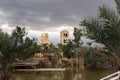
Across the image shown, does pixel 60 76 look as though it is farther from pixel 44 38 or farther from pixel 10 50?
pixel 44 38

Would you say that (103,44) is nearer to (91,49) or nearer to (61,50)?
(91,49)

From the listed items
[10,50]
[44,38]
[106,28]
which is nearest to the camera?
[106,28]

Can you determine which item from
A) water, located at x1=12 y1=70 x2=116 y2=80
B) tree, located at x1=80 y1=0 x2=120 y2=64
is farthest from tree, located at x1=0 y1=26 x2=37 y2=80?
tree, located at x1=80 y1=0 x2=120 y2=64

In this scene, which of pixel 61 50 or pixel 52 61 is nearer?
pixel 52 61

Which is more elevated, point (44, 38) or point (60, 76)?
point (44, 38)

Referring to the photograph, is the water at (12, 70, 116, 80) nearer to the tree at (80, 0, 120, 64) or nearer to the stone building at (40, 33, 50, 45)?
the tree at (80, 0, 120, 64)

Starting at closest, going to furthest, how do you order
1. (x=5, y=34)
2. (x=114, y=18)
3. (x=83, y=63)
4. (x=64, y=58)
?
(x=114, y=18) < (x=5, y=34) < (x=83, y=63) < (x=64, y=58)

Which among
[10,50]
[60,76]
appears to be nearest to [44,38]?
[60,76]

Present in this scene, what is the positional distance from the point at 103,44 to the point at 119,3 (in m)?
1.76

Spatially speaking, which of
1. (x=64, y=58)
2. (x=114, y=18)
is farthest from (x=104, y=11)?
(x=64, y=58)

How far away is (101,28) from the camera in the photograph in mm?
11484

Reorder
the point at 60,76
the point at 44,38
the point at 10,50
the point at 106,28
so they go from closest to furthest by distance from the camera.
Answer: the point at 106,28, the point at 10,50, the point at 60,76, the point at 44,38

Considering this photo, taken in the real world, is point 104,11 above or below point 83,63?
above

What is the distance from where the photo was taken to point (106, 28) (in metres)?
11.5
